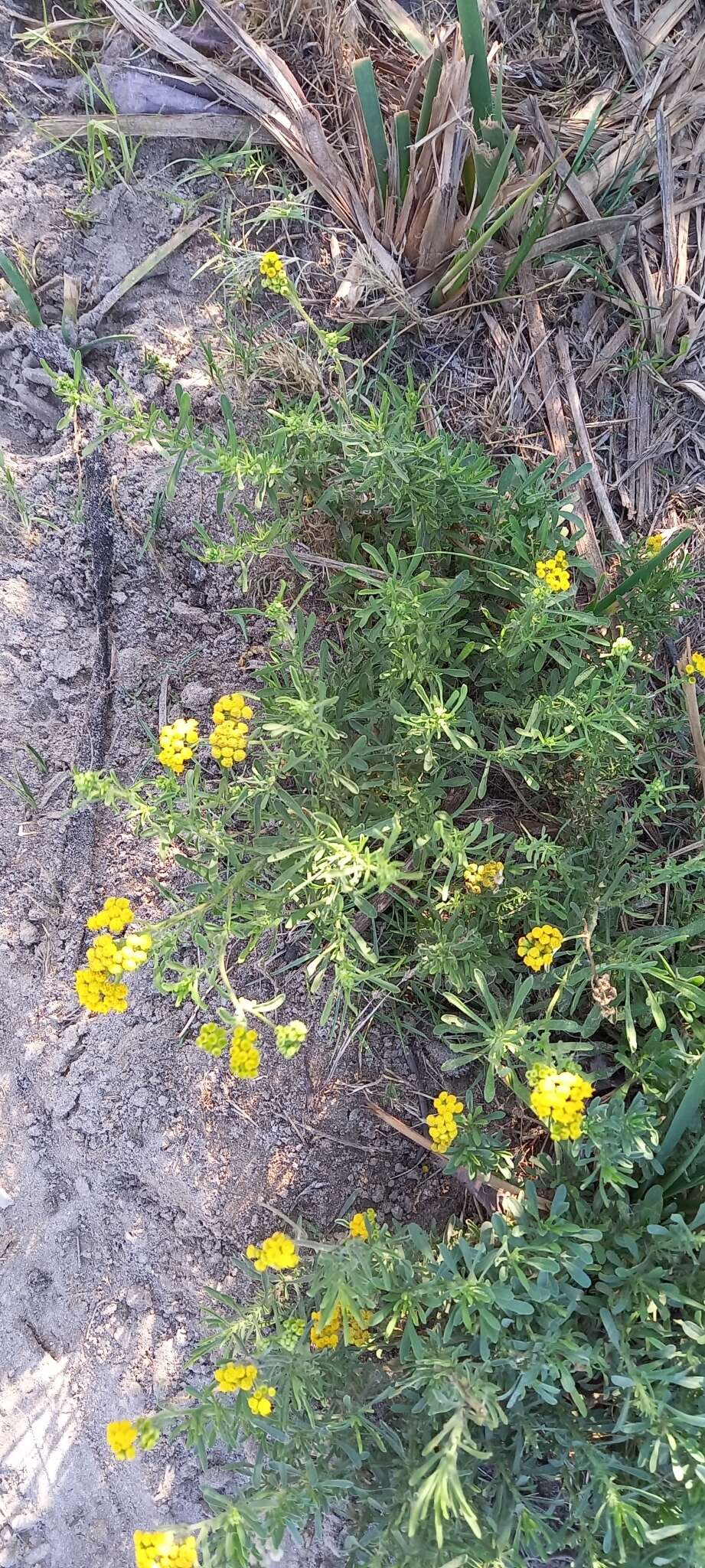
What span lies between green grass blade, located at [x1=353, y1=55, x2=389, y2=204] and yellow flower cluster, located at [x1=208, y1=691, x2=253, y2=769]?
180 centimetres

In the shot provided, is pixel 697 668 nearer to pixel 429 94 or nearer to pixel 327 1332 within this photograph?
pixel 429 94

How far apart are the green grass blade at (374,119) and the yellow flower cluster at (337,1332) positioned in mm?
3077

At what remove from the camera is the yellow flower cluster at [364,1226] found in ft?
7.57

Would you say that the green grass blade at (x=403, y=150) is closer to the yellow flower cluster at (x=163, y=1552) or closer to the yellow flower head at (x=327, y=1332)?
the yellow flower head at (x=327, y=1332)

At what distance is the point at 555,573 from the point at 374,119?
1507mm

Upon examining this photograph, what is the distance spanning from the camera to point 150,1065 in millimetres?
2838

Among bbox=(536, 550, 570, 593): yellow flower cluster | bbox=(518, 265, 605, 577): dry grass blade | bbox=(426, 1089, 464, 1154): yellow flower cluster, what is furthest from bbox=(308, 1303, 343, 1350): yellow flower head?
bbox=(518, 265, 605, 577): dry grass blade

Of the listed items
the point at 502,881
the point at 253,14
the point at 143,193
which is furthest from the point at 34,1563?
the point at 253,14

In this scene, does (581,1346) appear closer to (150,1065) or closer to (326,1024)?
(326,1024)

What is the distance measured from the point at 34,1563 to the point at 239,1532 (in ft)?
3.76

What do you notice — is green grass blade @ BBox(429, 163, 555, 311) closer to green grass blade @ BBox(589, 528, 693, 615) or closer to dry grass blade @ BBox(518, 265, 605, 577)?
dry grass blade @ BBox(518, 265, 605, 577)

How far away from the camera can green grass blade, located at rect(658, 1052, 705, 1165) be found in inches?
87.5

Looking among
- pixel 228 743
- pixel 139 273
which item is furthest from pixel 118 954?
pixel 139 273

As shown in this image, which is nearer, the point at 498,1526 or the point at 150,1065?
the point at 498,1526
